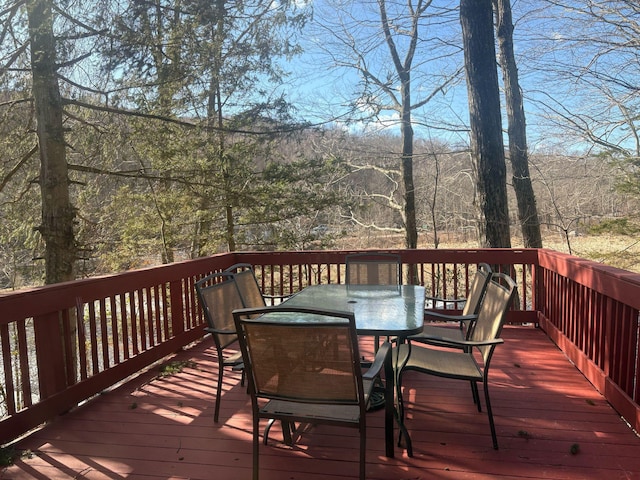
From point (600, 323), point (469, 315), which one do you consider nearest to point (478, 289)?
point (469, 315)

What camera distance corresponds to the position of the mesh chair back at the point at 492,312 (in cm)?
222

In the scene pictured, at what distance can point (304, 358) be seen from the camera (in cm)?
176

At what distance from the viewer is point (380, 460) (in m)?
2.12

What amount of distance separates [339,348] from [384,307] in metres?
1.16

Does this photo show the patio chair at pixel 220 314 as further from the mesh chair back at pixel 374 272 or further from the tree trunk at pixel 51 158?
the tree trunk at pixel 51 158

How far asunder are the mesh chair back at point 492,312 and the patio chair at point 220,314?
1416mm

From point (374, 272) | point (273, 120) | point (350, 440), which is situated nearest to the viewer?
point (350, 440)

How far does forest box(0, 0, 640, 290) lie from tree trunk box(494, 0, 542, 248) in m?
0.04

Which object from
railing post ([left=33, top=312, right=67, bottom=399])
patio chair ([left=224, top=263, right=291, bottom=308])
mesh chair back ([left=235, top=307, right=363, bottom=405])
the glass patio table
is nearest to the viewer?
mesh chair back ([left=235, top=307, right=363, bottom=405])

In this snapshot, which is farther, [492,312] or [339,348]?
[492,312]

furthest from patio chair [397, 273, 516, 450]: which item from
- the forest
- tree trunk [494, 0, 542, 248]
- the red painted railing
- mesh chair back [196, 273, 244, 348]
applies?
tree trunk [494, 0, 542, 248]

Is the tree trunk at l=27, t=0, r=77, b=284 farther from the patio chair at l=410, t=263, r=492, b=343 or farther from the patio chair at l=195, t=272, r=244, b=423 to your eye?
the patio chair at l=410, t=263, r=492, b=343

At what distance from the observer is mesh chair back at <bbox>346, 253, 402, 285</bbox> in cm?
405

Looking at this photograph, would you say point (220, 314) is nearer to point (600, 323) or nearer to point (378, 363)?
point (378, 363)
